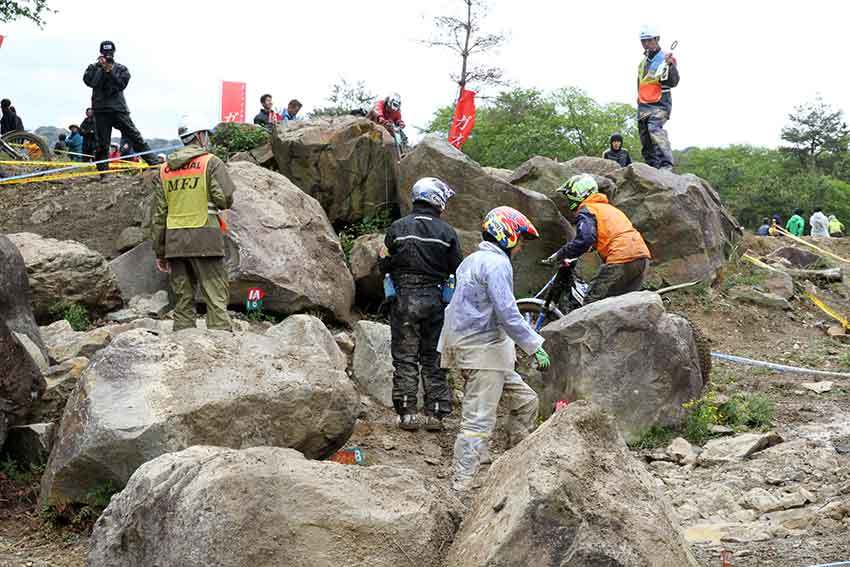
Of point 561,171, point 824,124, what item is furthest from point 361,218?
point 824,124

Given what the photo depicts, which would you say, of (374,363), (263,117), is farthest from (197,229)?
(263,117)

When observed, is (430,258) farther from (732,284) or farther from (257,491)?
(732,284)

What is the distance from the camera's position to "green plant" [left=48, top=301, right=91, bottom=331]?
9445 millimetres

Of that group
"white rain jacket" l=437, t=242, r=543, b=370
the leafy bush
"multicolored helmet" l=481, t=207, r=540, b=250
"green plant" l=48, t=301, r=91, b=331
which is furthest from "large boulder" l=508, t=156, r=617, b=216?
"white rain jacket" l=437, t=242, r=543, b=370

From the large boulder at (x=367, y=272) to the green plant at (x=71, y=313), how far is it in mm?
2818

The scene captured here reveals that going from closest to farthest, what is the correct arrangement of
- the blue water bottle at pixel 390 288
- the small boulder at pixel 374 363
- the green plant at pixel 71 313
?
the blue water bottle at pixel 390 288
the small boulder at pixel 374 363
the green plant at pixel 71 313

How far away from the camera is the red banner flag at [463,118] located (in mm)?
17750

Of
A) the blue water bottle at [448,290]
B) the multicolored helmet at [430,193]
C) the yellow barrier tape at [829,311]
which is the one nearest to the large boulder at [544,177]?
the yellow barrier tape at [829,311]

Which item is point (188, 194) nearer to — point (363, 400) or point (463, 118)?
point (363, 400)

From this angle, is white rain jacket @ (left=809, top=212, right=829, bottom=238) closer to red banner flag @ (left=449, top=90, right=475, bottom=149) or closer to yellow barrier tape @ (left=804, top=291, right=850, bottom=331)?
red banner flag @ (left=449, top=90, right=475, bottom=149)

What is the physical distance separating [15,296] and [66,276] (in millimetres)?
2221

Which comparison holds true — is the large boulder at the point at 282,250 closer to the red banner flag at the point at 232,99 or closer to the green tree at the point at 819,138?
the red banner flag at the point at 232,99

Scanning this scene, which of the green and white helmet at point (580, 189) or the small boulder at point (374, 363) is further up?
the green and white helmet at point (580, 189)

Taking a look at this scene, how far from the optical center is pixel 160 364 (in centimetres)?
578
